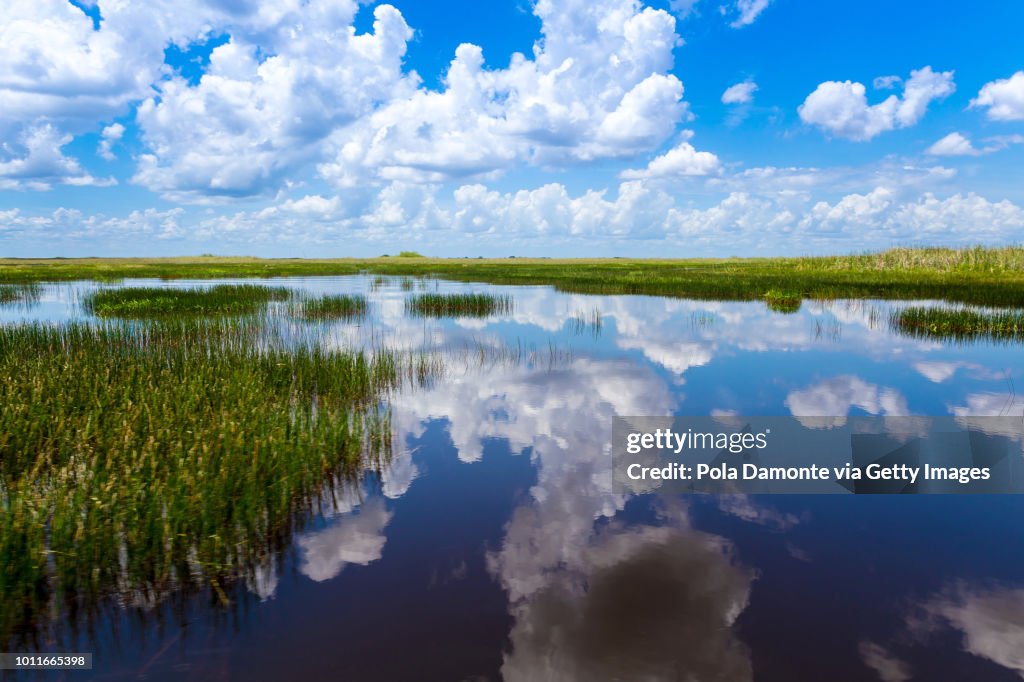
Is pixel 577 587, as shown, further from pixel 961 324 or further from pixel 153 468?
pixel 961 324

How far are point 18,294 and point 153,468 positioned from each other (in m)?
45.3

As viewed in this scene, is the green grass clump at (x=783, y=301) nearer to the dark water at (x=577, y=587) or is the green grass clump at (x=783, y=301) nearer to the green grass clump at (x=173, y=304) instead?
the dark water at (x=577, y=587)

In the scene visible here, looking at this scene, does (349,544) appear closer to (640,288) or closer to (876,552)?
(876,552)

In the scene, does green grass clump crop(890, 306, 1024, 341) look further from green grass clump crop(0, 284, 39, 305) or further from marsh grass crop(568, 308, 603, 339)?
green grass clump crop(0, 284, 39, 305)

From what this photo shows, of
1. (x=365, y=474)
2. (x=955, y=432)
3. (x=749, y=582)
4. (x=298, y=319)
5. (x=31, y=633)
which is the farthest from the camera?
(x=298, y=319)

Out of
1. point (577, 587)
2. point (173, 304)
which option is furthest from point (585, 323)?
point (577, 587)

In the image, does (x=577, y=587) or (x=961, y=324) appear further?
(x=961, y=324)

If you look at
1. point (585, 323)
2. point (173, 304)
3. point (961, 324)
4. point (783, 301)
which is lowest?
point (585, 323)

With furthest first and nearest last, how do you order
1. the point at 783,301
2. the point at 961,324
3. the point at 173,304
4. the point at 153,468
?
1. the point at 783,301
2. the point at 173,304
3. the point at 961,324
4. the point at 153,468

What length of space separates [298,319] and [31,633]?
72.0 feet

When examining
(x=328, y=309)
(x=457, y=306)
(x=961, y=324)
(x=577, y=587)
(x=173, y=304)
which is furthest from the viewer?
(x=457, y=306)

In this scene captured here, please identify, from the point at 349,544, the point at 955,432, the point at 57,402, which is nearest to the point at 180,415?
the point at 57,402

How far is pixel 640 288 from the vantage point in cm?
4678

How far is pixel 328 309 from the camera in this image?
1152 inches
